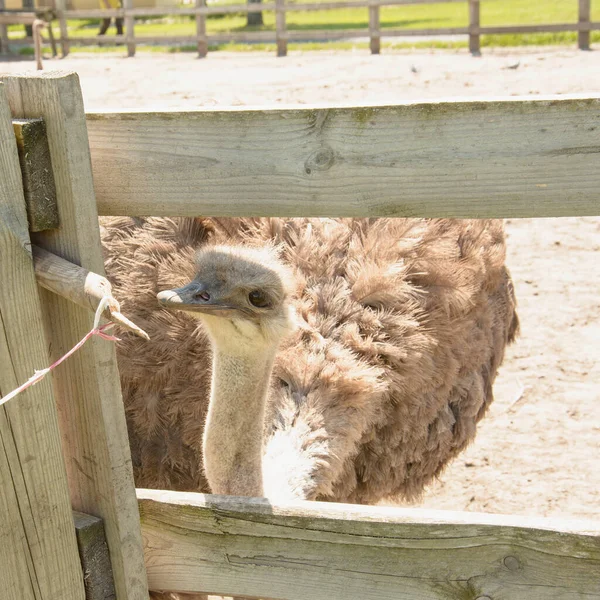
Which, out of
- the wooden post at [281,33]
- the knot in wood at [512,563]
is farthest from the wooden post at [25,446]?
the wooden post at [281,33]

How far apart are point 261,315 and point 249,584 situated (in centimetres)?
75

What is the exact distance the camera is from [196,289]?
8.21ft

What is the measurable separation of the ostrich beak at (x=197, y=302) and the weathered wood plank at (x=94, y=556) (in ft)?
1.77

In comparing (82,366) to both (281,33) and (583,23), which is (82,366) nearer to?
(583,23)

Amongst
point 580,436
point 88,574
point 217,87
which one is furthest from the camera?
point 217,87

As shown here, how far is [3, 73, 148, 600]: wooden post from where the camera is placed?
191 cm

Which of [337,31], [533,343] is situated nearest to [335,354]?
[533,343]

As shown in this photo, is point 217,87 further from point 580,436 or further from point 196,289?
point 196,289

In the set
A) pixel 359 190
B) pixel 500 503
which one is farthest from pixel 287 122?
pixel 500 503

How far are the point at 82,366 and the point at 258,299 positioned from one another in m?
0.71

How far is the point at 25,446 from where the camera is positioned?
1969 millimetres

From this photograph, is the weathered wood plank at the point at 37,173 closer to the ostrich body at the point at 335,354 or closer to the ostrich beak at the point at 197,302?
the ostrich beak at the point at 197,302

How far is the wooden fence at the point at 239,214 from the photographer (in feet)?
6.13

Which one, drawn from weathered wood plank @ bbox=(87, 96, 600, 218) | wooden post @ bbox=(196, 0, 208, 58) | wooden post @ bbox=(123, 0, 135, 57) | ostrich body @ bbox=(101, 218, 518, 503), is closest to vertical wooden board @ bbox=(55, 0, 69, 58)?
wooden post @ bbox=(123, 0, 135, 57)
